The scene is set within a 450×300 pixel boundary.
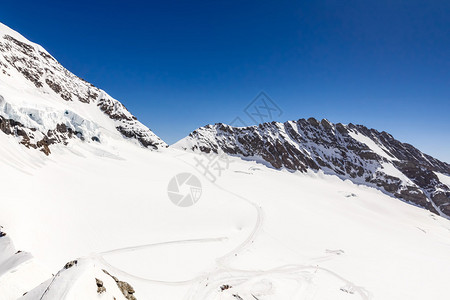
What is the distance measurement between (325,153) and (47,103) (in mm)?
145736

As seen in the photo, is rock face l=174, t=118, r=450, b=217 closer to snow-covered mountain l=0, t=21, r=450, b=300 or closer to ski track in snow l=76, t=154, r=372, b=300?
snow-covered mountain l=0, t=21, r=450, b=300

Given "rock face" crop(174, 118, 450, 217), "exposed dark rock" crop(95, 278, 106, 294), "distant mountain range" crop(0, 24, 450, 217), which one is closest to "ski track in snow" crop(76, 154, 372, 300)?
"exposed dark rock" crop(95, 278, 106, 294)

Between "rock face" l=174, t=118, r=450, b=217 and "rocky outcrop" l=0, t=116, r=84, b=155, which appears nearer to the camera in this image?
"rocky outcrop" l=0, t=116, r=84, b=155

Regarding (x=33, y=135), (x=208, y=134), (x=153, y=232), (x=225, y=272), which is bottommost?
(x=153, y=232)

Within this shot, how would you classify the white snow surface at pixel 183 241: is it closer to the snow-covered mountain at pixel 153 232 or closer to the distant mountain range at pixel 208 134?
the snow-covered mountain at pixel 153 232

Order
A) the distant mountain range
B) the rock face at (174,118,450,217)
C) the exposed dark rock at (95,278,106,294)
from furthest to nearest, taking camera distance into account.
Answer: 1. the rock face at (174,118,450,217)
2. the distant mountain range
3. the exposed dark rock at (95,278,106,294)

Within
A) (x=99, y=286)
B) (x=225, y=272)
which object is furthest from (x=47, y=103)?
(x=99, y=286)

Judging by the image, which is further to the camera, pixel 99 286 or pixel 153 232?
pixel 153 232

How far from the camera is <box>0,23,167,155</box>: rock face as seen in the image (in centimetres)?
3978

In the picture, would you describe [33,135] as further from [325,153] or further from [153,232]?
[325,153]

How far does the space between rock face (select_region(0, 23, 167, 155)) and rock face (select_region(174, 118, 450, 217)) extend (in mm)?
34444

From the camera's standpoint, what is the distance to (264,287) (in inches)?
906

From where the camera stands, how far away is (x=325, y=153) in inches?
5551

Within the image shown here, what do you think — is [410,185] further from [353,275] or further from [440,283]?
[353,275]
